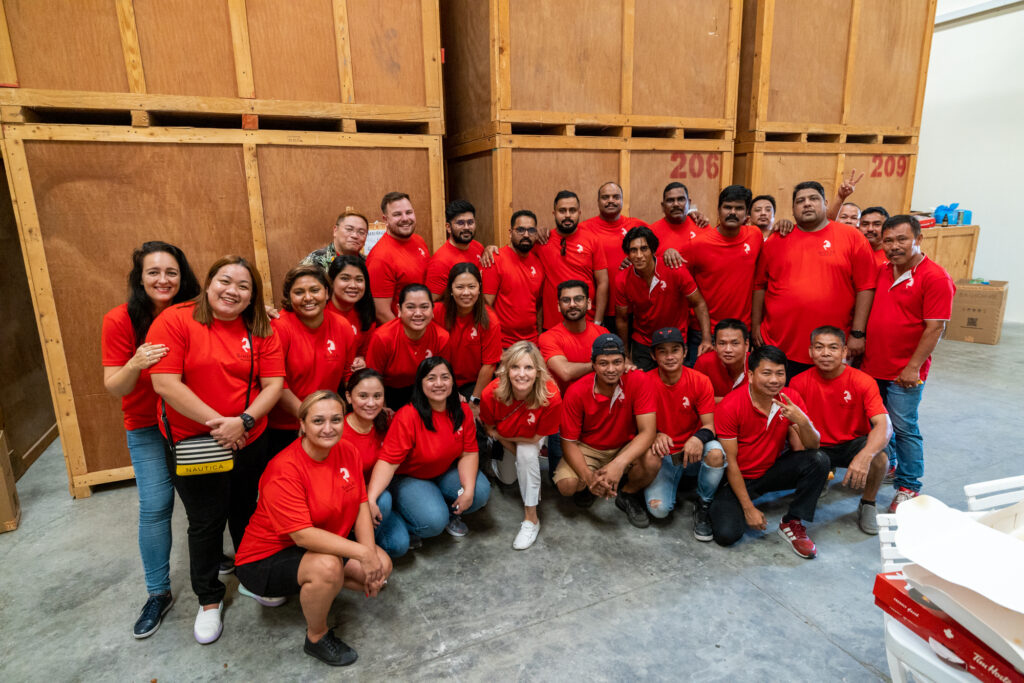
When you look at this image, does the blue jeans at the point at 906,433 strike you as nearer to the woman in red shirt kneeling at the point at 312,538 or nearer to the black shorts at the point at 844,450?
the black shorts at the point at 844,450

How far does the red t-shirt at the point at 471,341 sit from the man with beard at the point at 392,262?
1.23ft

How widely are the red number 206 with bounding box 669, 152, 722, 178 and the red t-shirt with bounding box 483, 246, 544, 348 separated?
2.07 m

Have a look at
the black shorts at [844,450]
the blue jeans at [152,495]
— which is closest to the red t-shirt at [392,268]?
the blue jeans at [152,495]

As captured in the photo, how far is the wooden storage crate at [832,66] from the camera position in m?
5.85

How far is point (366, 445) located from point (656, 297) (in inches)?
102

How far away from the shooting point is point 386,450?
140 inches

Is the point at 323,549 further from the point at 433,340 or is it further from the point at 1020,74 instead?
the point at 1020,74

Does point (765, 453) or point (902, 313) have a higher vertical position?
point (902, 313)

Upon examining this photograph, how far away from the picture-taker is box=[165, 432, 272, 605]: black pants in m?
2.86

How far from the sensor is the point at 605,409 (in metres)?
4.01

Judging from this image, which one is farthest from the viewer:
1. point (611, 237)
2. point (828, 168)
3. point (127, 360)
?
point (828, 168)

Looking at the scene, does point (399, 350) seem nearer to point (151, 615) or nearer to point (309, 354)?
point (309, 354)

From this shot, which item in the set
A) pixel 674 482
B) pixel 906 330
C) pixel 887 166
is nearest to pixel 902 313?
pixel 906 330

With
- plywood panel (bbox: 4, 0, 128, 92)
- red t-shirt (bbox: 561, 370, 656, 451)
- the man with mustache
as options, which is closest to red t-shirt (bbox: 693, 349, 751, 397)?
red t-shirt (bbox: 561, 370, 656, 451)
